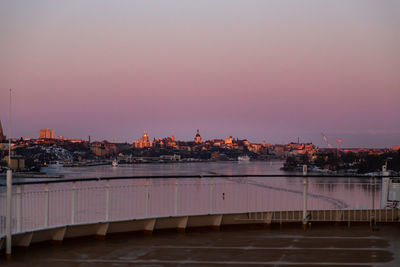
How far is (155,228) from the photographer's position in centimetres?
1098

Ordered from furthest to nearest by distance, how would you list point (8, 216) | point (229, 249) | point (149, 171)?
1. point (149, 171)
2. point (229, 249)
3. point (8, 216)

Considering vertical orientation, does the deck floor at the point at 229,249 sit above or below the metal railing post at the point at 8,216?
below

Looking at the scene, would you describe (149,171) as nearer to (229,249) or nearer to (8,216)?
(229,249)

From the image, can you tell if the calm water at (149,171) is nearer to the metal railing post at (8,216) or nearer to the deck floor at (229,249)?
the deck floor at (229,249)

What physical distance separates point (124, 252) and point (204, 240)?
1.70 metres

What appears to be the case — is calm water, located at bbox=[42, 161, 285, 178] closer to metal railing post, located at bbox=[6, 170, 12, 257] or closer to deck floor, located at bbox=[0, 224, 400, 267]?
deck floor, located at bbox=[0, 224, 400, 267]

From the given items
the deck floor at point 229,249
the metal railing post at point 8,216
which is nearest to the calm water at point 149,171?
the deck floor at point 229,249

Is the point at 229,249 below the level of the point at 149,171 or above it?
above

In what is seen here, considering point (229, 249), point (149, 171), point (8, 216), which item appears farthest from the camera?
point (149, 171)

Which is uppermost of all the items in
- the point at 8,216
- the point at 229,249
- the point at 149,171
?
the point at 8,216

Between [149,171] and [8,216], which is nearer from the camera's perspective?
[8,216]

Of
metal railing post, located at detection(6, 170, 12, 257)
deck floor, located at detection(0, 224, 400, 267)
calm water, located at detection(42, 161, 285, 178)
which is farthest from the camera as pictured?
calm water, located at detection(42, 161, 285, 178)

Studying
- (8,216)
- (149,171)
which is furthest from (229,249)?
(149,171)

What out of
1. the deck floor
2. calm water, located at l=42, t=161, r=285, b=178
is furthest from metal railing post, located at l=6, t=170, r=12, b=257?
calm water, located at l=42, t=161, r=285, b=178
